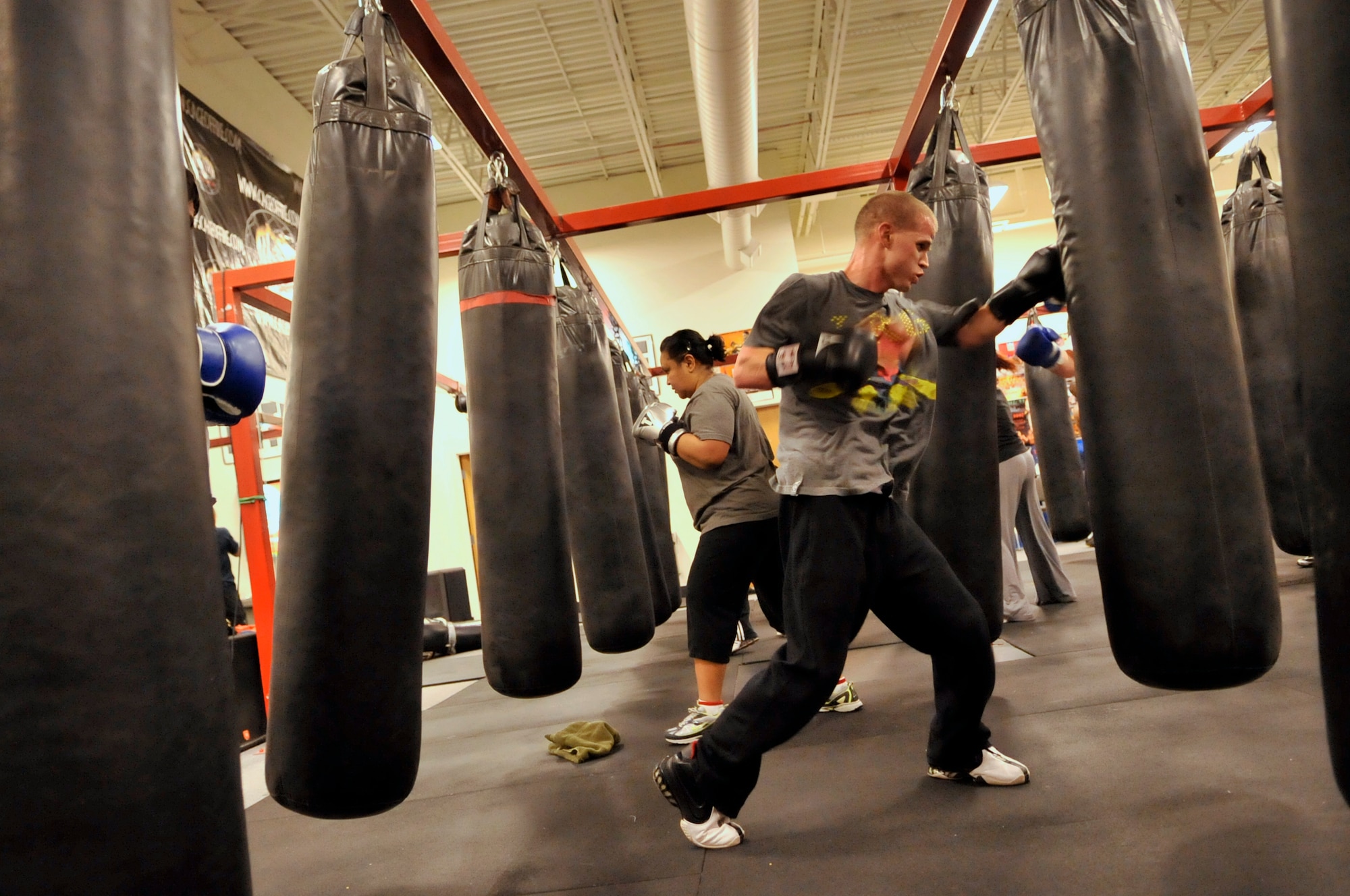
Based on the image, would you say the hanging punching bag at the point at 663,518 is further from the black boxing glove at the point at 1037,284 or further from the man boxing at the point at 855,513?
the black boxing glove at the point at 1037,284

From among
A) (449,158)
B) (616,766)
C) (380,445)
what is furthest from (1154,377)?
(449,158)

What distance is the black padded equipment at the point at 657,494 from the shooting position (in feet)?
15.5

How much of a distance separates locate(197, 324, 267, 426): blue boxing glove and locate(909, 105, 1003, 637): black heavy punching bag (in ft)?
5.63

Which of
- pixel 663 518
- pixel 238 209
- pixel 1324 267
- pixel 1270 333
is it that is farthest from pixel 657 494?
pixel 1324 267

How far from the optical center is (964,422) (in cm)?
240

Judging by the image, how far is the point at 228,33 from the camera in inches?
283

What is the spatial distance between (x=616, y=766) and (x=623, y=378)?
2.29 metres

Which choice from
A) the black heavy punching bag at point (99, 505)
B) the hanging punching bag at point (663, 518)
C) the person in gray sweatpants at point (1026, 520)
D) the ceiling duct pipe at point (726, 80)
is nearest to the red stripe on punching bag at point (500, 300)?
the black heavy punching bag at point (99, 505)

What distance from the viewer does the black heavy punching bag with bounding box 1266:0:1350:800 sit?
803 millimetres

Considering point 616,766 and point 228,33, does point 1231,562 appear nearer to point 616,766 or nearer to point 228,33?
point 616,766

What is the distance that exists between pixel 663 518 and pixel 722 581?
258cm

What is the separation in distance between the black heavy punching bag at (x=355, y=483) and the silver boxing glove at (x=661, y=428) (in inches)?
62.5

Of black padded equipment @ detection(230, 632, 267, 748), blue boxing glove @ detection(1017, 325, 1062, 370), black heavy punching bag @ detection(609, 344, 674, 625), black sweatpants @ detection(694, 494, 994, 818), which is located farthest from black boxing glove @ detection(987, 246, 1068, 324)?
black padded equipment @ detection(230, 632, 267, 748)

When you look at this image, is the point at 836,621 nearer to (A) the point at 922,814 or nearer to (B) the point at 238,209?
(A) the point at 922,814
